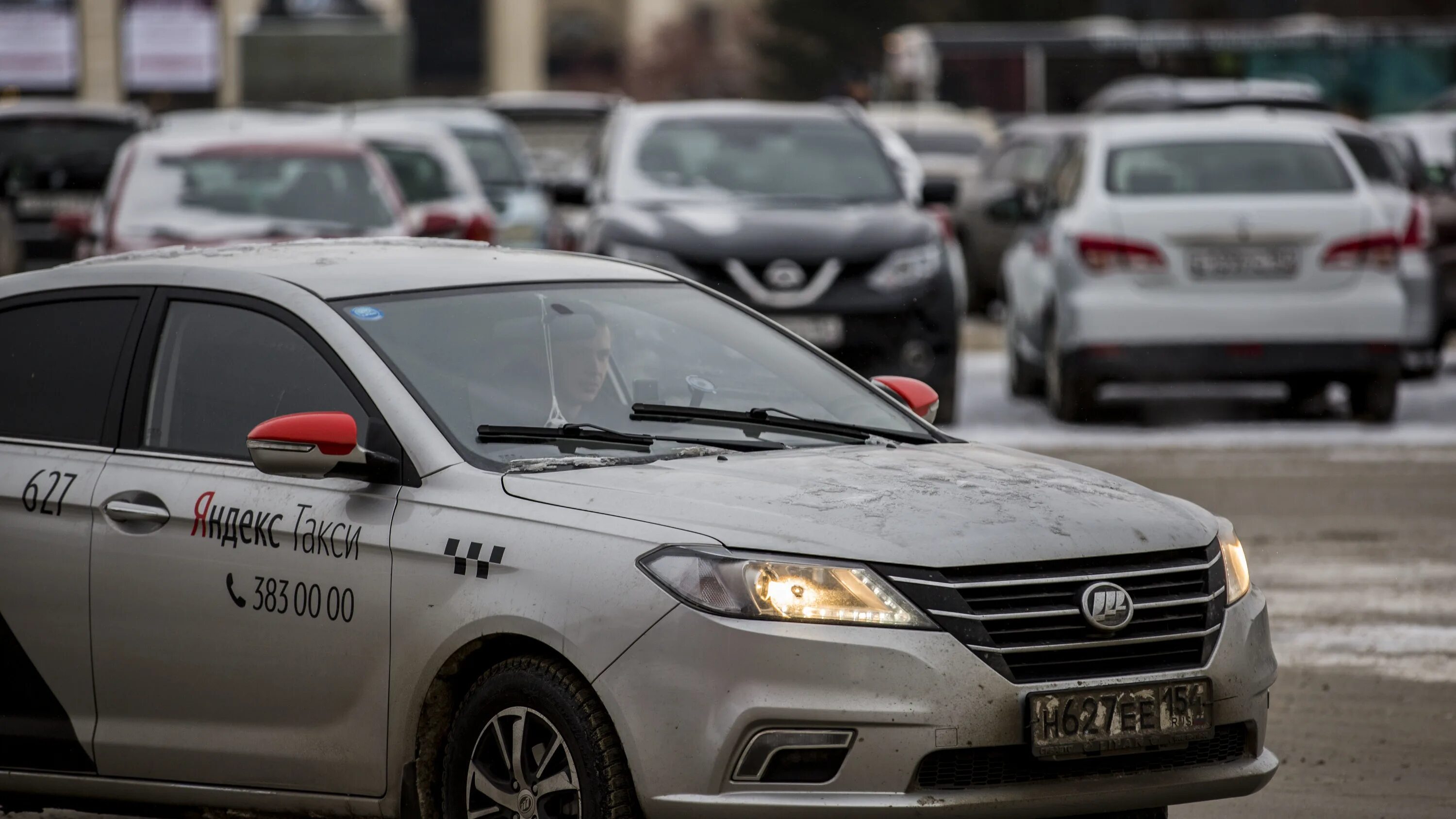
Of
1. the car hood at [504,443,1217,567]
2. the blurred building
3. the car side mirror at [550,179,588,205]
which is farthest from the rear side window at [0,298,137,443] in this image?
the blurred building

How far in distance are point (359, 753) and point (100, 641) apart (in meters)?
0.77

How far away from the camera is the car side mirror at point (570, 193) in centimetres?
1538

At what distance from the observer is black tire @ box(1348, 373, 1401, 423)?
605 inches

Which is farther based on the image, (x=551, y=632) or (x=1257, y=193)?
(x=1257, y=193)

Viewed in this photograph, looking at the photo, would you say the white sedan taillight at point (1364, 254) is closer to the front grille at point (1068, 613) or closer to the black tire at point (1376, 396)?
the black tire at point (1376, 396)

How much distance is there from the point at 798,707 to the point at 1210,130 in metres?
11.2

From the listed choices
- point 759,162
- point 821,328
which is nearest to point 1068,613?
point 821,328

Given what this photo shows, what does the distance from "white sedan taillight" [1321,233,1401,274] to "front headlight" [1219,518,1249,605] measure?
956 centimetres

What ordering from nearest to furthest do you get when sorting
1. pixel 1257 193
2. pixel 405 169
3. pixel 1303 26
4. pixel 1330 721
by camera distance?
pixel 1330 721
pixel 1257 193
pixel 405 169
pixel 1303 26

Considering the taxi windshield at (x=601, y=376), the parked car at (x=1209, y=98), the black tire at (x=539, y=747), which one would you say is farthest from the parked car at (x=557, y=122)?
the black tire at (x=539, y=747)

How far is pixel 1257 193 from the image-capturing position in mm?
15125

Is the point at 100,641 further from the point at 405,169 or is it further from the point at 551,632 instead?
the point at 405,169

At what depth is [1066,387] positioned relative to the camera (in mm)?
15312

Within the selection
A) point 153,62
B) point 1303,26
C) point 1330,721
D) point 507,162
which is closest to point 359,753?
point 1330,721
